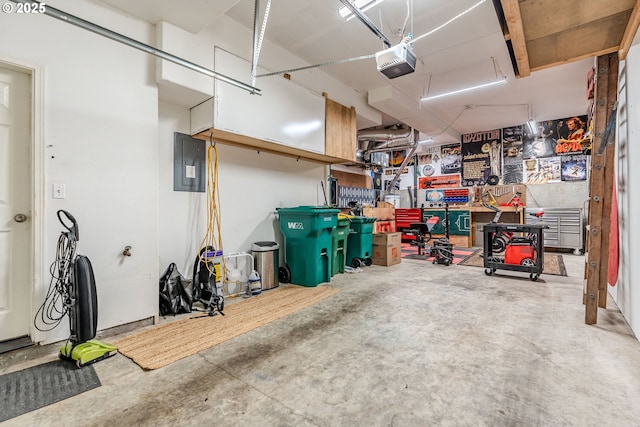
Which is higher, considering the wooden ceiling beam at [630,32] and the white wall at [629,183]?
the wooden ceiling beam at [630,32]

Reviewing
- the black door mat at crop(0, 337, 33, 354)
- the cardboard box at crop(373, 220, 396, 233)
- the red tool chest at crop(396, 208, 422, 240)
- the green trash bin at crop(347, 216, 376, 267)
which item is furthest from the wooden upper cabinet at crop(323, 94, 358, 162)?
the red tool chest at crop(396, 208, 422, 240)

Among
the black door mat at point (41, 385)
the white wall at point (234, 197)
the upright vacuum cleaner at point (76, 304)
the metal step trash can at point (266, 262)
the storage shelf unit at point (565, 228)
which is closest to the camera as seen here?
the black door mat at point (41, 385)

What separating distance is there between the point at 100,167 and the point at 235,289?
2.06 metres

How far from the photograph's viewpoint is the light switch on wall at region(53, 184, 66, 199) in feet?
7.47

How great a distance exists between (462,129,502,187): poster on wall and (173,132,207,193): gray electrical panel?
8.27 m

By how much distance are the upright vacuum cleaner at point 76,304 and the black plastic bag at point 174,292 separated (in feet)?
2.55

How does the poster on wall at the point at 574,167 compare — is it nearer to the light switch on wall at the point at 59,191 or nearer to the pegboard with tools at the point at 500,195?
the pegboard with tools at the point at 500,195

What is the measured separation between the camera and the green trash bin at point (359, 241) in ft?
16.6

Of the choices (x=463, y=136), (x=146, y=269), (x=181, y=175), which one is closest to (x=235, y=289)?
(x=146, y=269)

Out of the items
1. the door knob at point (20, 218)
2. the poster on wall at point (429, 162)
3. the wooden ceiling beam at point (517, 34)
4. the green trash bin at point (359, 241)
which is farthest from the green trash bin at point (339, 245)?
the poster on wall at point (429, 162)

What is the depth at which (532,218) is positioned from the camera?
741 cm

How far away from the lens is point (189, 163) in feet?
11.2

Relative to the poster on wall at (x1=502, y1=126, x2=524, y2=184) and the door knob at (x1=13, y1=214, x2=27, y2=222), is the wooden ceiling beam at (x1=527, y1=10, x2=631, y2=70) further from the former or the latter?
the poster on wall at (x1=502, y1=126, x2=524, y2=184)

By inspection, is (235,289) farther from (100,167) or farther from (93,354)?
(100,167)
